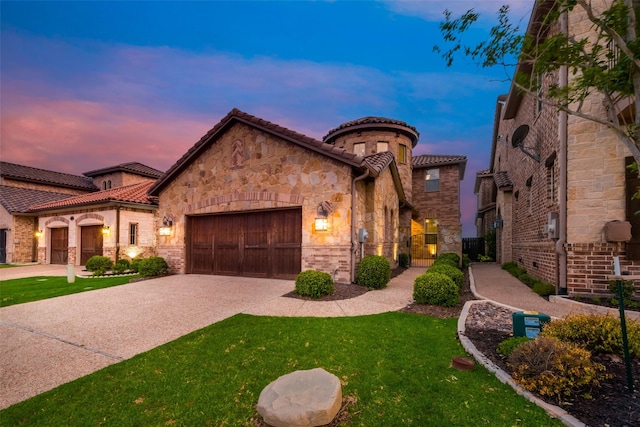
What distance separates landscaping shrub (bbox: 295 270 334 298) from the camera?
7.69m

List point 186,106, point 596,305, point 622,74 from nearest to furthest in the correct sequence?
point 622,74, point 596,305, point 186,106

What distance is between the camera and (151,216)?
1847cm

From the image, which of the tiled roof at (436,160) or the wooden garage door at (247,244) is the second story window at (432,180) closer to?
the tiled roof at (436,160)

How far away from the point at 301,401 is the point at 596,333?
4.38 metres

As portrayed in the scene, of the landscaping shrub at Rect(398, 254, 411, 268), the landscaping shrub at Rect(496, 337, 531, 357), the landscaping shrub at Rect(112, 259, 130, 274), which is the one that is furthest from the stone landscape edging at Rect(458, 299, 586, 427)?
the landscaping shrub at Rect(112, 259, 130, 274)

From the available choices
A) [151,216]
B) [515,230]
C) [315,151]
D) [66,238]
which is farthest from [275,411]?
[66,238]

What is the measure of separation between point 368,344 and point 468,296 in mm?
4816

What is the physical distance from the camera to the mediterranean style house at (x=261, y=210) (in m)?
9.45

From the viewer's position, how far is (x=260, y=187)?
10.6 m

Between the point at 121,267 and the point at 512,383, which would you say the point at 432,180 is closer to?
the point at 512,383

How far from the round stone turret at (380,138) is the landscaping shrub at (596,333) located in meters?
15.1

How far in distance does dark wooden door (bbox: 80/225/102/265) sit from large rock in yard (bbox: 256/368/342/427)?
63.3 ft

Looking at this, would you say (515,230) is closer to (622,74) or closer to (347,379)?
(622,74)

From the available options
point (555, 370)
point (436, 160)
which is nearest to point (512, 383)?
point (555, 370)
